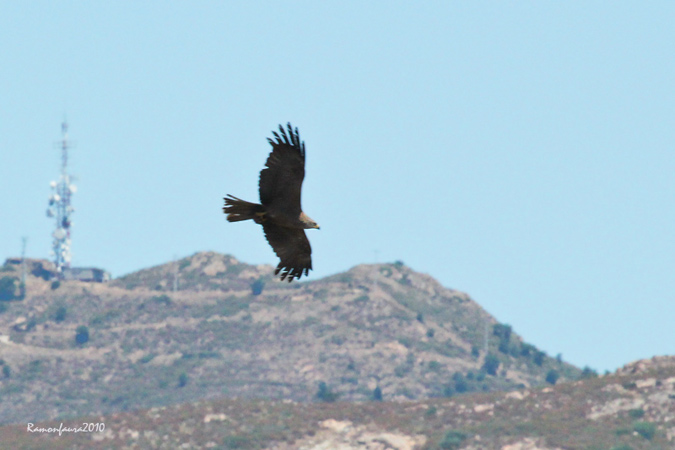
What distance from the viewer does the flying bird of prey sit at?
20016 mm

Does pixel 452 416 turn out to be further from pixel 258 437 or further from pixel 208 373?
pixel 208 373

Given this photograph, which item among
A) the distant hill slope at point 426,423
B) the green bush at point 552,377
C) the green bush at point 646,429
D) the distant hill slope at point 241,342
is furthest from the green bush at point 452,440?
the green bush at point 552,377

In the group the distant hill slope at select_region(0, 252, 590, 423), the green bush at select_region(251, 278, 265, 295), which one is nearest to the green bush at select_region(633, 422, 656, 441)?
the distant hill slope at select_region(0, 252, 590, 423)

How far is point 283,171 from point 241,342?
140906 mm

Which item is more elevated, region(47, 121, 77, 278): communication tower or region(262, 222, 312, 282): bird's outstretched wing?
region(47, 121, 77, 278): communication tower

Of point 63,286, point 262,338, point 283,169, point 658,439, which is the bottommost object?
point 658,439

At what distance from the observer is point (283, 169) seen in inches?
790

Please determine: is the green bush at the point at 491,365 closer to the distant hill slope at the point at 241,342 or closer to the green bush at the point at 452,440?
the distant hill slope at the point at 241,342

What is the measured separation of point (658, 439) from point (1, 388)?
98.0 metres

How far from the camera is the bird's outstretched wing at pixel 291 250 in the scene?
21.6 metres

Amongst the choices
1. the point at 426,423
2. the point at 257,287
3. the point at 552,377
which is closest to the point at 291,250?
the point at 426,423

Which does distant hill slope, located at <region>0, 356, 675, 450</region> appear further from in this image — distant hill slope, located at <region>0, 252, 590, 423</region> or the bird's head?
the bird's head

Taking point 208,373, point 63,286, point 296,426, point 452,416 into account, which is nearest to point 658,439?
point 452,416

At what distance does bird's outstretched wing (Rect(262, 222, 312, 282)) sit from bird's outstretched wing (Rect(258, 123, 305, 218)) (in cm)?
136
